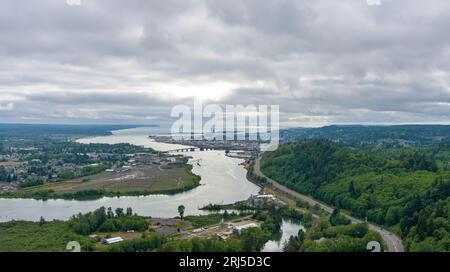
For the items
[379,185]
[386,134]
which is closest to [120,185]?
[379,185]

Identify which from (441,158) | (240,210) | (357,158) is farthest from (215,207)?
(441,158)

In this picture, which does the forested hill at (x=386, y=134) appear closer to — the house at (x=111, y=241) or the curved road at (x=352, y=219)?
the curved road at (x=352, y=219)

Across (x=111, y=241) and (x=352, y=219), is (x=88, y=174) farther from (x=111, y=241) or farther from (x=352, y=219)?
(x=352, y=219)

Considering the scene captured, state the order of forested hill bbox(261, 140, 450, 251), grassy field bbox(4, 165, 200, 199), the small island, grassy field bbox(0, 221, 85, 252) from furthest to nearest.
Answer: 1. the small island
2. grassy field bbox(4, 165, 200, 199)
3. forested hill bbox(261, 140, 450, 251)
4. grassy field bbox(0, 221, 85, 252)

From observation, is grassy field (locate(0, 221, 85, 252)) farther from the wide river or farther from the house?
the wide river

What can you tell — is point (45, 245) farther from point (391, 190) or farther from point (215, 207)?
point (391, 190)

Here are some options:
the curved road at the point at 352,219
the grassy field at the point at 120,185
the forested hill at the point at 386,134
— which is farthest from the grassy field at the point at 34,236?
the forested hill at the point at 386,134

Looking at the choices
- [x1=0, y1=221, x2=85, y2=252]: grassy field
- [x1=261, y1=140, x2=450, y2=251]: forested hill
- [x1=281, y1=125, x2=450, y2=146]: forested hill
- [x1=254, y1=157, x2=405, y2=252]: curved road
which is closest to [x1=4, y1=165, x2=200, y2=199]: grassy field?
[x1=254, y1=157, x2=405, y2=252]: curved road
